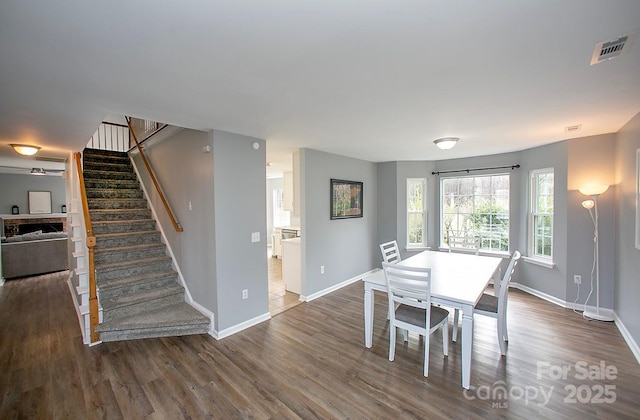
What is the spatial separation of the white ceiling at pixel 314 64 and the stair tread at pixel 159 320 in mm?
2265

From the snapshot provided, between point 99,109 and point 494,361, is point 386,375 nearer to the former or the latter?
point 494,361

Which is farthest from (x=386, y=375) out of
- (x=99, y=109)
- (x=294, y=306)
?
(x=99, y=109)

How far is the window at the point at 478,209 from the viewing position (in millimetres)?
5000

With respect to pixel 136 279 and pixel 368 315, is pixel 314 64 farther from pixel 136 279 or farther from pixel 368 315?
pixel 136 279

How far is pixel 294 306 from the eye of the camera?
4.11 m

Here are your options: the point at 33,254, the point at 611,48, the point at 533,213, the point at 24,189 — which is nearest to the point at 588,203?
the point at 533,213

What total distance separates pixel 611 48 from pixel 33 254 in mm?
9204

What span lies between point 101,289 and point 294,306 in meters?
2.55

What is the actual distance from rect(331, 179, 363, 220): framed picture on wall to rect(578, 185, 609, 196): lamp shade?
3.26 m

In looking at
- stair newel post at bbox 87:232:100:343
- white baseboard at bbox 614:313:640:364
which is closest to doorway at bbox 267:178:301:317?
stair newel post at bbox 87:232:100:343

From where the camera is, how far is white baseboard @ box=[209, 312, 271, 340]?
3.19 metres

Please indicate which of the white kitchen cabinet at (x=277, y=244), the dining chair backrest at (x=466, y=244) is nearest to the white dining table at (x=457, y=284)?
the dining chair backrest at (x=466, y=244)

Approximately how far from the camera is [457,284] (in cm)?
267

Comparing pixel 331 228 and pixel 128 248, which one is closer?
pixel 128 248
